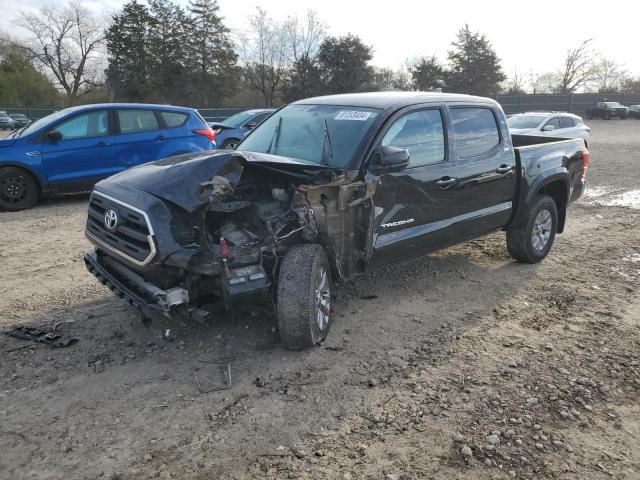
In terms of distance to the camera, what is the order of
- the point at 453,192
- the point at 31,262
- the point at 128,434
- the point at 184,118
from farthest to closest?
the point at 184,118 → the point at 31,262 → the point at 453,192 → the point at 128,434

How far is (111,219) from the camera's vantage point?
148 inches

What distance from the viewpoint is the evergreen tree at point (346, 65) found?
4597 centimetres

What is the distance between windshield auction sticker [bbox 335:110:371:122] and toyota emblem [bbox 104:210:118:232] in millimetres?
2047

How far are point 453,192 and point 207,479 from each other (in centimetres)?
335

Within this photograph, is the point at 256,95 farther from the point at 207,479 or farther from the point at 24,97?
the point at 207,479

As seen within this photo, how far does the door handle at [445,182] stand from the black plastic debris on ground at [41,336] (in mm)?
3314

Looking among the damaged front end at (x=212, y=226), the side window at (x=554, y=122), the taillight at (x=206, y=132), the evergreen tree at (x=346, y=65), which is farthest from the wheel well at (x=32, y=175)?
the evergreen tree at (x=346, y=65)

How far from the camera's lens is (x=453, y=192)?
4.90 m

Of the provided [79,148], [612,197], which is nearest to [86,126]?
[79,148]

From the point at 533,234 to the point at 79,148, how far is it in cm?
706

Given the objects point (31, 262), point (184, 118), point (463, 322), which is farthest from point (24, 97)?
point (463, 322)

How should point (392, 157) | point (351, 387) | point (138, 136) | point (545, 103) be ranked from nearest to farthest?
point (351, 387) → point (392, 157) → point (138, 136) → point (545, 103)

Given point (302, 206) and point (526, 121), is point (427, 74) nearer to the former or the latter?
point (526, 121)

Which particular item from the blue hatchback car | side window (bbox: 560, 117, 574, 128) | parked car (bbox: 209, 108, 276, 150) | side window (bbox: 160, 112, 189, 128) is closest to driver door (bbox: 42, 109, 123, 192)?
the blue hatchback car
